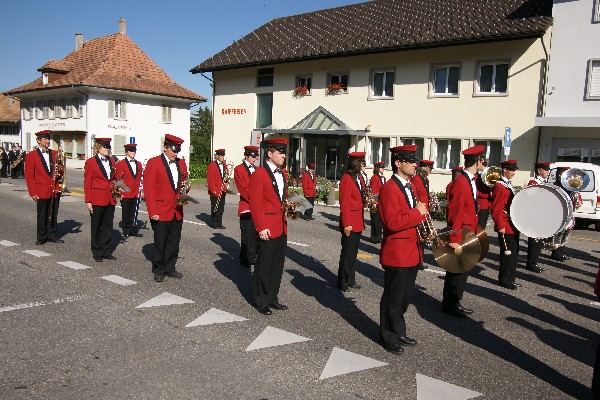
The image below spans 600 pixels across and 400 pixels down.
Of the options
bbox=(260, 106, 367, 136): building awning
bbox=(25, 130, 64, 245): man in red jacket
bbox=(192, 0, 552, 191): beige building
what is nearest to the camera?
bbox=(25, 130, 64, 245): man in red jacket

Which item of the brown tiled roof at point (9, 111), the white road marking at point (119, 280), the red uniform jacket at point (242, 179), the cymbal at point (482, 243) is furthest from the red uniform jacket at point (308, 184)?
the brown tiled roof at point (9, 111)

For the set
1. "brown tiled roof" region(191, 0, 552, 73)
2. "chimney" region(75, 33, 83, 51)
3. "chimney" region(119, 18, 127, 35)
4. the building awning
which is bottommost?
the building awning

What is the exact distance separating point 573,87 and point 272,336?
1847 cm

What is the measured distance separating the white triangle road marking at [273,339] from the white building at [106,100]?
37894mm

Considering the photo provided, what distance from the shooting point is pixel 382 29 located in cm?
2578

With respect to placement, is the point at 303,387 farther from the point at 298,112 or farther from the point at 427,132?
the point at 298,112

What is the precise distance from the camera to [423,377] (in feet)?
15.3

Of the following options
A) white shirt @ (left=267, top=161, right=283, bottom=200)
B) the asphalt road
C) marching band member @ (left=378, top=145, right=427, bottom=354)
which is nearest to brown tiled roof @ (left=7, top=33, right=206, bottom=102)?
the asphalt road

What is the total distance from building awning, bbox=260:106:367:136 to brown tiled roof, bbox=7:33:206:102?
2058 centimetres

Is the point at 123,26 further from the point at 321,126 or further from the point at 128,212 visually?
the point at 128,212

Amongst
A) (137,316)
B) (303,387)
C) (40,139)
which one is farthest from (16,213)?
(303,387)

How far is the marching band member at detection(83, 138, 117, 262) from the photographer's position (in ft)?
29.3

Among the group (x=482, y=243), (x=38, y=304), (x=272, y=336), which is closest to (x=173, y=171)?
(x=38, y=304)

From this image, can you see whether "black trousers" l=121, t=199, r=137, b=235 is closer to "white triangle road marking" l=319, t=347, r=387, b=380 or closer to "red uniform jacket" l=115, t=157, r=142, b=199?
"red uniform jacket" l=115, t=157, r=142, b=199
